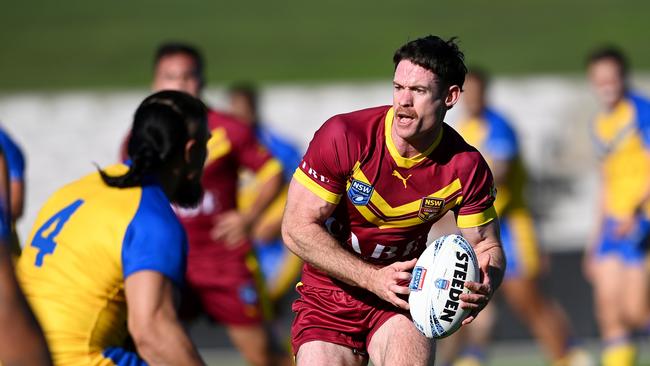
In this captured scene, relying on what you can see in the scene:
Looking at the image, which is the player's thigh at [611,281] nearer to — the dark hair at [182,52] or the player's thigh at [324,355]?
the dark hair at [182,52]

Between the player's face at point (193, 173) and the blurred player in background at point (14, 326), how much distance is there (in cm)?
235

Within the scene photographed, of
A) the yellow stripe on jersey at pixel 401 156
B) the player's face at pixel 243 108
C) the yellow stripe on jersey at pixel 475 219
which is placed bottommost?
the player's face at pixel 243 108

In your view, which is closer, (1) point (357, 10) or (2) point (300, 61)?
(2) point (300, 61)

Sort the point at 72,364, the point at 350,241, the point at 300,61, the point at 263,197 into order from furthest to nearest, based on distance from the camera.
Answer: the point at 300,61 → the point at 263,197 → the point at 350,241 → the point at 72,364

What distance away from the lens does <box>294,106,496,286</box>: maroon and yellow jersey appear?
511 centimetres

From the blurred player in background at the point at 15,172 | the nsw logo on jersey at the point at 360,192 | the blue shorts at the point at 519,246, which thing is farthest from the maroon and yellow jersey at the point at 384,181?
the blue shorts at the point at 519,246

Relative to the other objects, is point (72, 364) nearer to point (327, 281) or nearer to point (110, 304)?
point (110, 304)

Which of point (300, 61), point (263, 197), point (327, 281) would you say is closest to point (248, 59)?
point (300, 61)

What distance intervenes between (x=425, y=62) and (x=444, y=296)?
1.00 meters

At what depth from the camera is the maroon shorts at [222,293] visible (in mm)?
7648

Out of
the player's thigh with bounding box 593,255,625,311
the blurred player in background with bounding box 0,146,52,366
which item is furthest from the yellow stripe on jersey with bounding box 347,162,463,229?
the player's thigh with bounding box 593,255,625,311

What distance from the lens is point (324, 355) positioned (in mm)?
5227

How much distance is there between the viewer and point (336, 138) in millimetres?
5102

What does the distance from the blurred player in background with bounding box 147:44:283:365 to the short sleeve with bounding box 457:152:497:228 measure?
270cm
